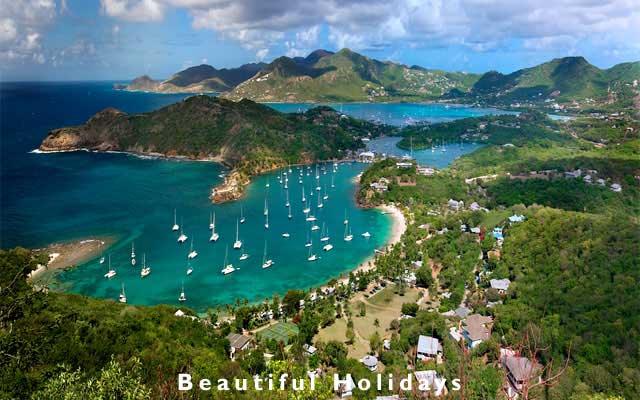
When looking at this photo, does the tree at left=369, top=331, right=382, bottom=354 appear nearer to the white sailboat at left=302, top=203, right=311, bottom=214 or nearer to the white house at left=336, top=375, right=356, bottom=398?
the white house at left=336, top=375, right=356, bottom=398

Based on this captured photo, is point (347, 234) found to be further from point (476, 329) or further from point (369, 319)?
point (476, 329)

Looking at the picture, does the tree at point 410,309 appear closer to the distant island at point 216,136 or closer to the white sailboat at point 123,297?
the white sailboat at point 123,297

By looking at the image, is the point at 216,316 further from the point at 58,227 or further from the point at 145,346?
the point at 58,227

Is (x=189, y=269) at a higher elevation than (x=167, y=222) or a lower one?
lower

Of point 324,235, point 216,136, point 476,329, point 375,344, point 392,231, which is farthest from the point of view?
point 216,136

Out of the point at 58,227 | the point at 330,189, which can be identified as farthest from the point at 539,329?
the point at 58,227

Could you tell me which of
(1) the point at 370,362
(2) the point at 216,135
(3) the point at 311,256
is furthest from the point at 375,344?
(2) the point at 216,135

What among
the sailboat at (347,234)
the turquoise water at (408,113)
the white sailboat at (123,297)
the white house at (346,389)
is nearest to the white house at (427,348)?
the white house at (346,389)
